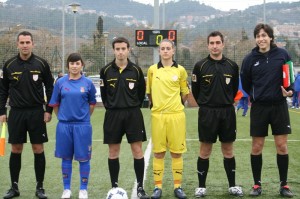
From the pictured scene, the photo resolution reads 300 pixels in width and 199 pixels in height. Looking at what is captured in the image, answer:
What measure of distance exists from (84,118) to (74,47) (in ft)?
69.0

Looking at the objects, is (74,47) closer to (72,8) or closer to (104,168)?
(72,8)

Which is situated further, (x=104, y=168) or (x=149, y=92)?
(x=104, y=168)

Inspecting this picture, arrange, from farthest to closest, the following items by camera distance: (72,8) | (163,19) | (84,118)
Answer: (163,19), (72,8), (84,118)

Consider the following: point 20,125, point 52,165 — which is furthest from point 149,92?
point 52,165

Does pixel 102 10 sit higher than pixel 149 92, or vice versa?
pixel 102 10

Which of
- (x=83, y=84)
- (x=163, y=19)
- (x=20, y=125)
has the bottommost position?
(x=20, y=125)

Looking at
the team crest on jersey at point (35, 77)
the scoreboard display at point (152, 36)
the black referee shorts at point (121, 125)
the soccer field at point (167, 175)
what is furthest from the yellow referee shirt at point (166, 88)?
the scoreboard display at point (152, 36)

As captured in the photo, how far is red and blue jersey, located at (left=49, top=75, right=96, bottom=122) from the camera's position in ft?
20.3

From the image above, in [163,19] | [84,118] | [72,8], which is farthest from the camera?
[163,19]

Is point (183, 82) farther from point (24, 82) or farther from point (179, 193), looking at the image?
point (24, 82)

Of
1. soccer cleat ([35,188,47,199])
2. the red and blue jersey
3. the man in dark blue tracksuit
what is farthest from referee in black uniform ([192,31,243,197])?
soccer cleat ([35,188,47,199])

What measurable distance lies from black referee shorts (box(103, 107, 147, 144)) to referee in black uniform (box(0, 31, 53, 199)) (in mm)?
758

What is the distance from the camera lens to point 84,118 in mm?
6230

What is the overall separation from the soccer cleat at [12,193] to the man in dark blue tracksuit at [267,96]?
2.76 m
